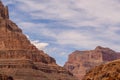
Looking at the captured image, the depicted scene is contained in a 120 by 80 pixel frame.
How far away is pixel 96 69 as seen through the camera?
1292 inches

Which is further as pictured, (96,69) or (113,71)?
(96,69)

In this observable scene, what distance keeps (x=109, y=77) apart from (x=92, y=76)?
3.04 m

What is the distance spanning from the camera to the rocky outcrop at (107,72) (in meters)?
29.2

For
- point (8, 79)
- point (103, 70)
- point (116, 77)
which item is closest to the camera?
point (116, 77)

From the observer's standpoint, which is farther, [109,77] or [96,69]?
[96,69]

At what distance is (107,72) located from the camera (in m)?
30.2

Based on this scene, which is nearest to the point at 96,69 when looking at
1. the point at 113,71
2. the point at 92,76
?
the point at 92,76

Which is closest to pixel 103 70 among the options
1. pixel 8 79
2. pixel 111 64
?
pixel 111 64

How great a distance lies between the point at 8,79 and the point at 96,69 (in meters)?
70.8

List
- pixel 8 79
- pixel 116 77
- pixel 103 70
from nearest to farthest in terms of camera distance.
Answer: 1. pixel 116 77
2. pixel 103 70
3. pixel 8 79

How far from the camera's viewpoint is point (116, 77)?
2880cm

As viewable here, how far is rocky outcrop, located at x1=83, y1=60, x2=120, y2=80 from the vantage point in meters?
29.2

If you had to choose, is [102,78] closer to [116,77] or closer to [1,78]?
[116,77]

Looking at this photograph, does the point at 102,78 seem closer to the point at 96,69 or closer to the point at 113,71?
the point at 113,71
